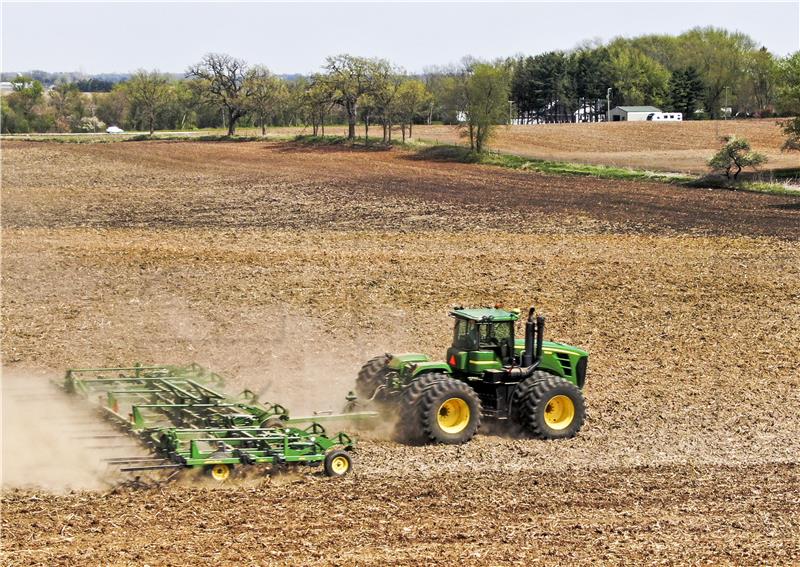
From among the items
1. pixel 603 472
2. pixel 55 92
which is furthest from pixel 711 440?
pixel 55 92

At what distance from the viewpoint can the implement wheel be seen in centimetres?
1330

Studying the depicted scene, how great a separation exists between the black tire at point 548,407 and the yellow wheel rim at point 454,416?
103 cm

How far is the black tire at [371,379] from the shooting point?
16.6 metres

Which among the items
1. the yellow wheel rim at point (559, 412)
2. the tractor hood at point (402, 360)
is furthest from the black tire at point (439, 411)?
the yellow wheel rim at point (559, 412)

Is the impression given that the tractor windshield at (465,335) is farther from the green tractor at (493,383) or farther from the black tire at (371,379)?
the black tire at (371,379)

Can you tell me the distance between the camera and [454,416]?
15.5 meters

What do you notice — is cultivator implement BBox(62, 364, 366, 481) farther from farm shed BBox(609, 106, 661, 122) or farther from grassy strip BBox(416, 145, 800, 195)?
farm shed BBox(609, 106, 661, 122)

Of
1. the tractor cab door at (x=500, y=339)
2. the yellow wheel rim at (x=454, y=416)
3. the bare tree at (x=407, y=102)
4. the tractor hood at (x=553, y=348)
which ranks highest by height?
the bare tree at (x=407, y=102)

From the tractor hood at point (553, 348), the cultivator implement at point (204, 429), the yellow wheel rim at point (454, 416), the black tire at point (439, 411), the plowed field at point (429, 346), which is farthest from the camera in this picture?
the tractor hood at point (553, 348)

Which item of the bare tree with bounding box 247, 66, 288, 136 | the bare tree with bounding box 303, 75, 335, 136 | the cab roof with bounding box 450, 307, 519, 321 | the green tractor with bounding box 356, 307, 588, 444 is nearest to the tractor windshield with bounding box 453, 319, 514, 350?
the green tractor with bounding box 356, 307, 588, 444

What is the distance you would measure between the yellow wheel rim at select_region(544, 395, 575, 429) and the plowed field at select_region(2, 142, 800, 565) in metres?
0.58

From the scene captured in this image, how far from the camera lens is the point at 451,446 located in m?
15.3

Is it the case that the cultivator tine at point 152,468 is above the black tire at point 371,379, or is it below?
below

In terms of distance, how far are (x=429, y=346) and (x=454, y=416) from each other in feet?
20.8
